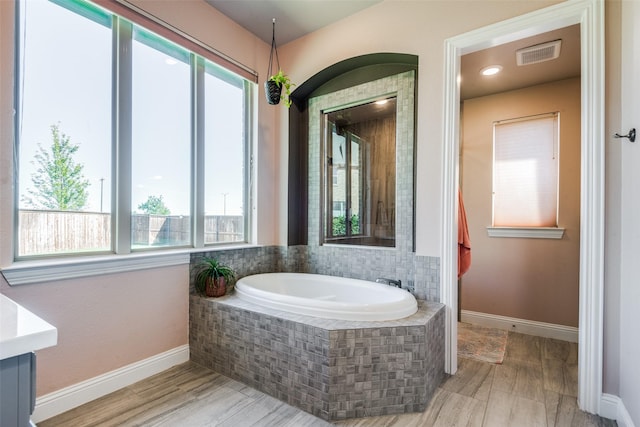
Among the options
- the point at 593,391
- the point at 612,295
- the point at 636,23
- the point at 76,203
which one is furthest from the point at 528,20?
the point at 76,203

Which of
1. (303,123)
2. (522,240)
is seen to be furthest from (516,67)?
(303,123)

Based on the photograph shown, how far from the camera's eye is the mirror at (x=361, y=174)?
274 cm

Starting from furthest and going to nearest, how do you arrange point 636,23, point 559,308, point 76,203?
1. point 559,308
2. point 76,203
3. point 636,23

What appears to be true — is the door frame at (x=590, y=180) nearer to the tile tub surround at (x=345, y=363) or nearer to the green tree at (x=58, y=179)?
the tile tub surround at (x=345, y=363)

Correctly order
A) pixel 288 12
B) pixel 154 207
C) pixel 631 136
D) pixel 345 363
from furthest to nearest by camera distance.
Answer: pixel 288 12 → pixel 154 207 → pixel 345 363 → pixel 631 136

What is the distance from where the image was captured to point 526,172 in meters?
3.05

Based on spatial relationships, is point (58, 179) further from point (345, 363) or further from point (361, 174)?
point (361, 174)

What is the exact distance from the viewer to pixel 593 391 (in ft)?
5.76

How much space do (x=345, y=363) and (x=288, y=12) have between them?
106 inches

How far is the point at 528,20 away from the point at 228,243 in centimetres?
275

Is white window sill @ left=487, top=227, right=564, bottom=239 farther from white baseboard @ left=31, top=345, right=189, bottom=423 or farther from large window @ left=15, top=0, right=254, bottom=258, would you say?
white baseboard @ left=31, top=345, right=189, bottom=423

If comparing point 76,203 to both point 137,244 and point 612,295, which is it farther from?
point 612,295

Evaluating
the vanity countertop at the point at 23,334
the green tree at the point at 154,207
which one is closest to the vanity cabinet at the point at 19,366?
the vanity countertop at the point at 23,334

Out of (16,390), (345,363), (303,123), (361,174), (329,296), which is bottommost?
(345,363)
